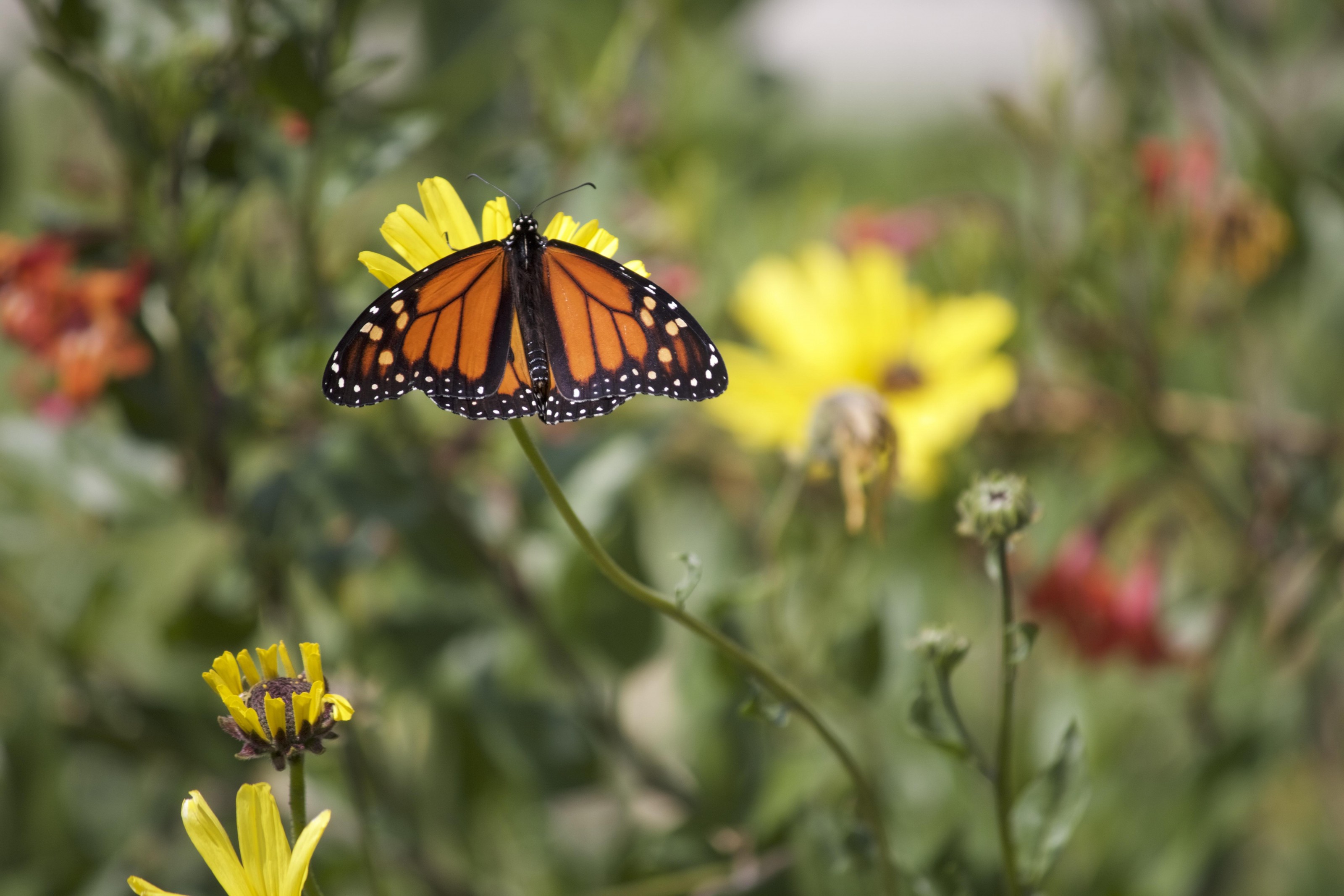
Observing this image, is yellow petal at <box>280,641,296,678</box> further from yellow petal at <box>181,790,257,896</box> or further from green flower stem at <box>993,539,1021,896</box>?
green flower stem at <box>993,539,1021,896</box>

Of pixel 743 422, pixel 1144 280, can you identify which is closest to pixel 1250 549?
pixel 1144 280

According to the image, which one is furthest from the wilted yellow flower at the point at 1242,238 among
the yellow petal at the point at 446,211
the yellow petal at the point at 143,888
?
the yellow petal at the point at 143,888

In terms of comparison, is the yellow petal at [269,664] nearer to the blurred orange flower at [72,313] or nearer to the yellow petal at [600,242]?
the yellow petal at [600,242]

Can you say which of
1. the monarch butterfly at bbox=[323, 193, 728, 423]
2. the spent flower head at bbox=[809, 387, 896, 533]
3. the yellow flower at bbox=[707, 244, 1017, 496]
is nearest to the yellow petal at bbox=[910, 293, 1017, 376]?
the yellow flower at bbox=[707, 244, 1017, 496]

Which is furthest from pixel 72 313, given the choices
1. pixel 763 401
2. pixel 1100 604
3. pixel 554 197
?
pixel 1100 604

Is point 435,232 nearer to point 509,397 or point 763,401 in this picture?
point 509,397

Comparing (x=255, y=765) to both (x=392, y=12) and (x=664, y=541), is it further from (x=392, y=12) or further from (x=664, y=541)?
(x=392, y=12)

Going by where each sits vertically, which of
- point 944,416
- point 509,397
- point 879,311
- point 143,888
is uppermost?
point 879,311
